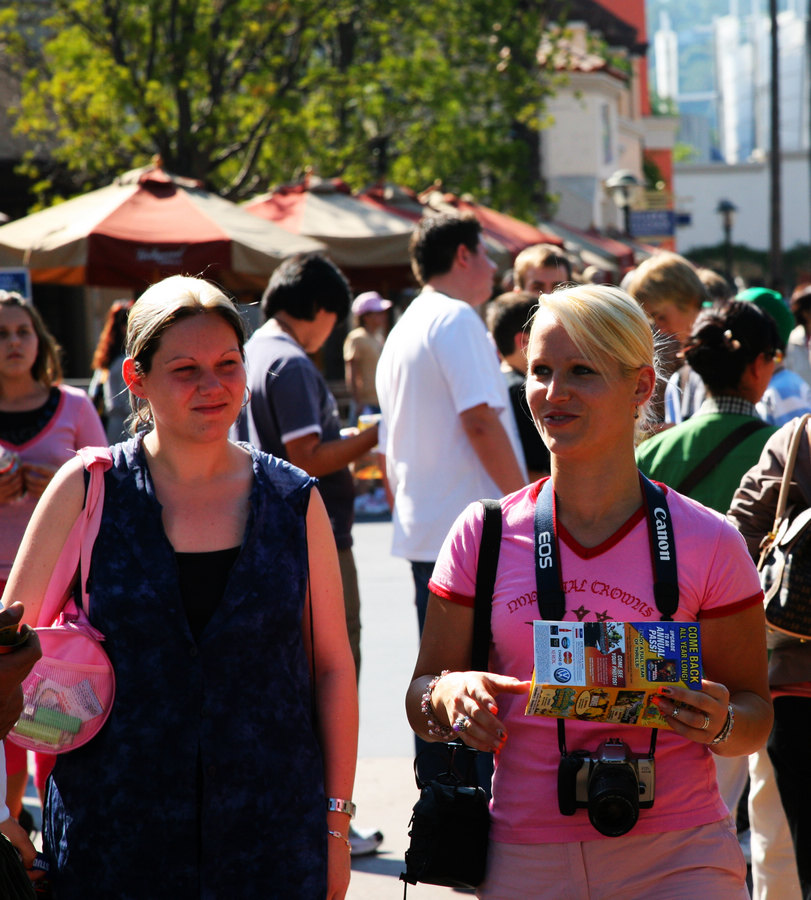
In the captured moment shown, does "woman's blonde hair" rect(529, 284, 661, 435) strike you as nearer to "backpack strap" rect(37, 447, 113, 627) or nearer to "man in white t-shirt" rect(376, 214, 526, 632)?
"backpack strap" rect(37, 447, 113, 627)

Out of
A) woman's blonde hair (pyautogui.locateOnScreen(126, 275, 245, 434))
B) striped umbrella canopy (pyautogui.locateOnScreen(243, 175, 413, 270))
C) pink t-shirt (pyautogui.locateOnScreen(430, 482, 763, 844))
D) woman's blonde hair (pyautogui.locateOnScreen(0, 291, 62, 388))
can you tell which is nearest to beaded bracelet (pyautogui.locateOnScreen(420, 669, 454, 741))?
pink t-shirt (pyautogui.locateOnScreen(430, 482, 763, 844))

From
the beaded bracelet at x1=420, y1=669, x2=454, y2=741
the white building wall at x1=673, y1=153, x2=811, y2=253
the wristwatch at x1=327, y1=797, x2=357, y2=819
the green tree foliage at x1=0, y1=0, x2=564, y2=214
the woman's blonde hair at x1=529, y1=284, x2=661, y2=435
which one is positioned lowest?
the white building wall at x1=673, y1=153, x2=811, y2=253

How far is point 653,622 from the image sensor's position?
2223mm

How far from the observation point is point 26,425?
16.3 ft

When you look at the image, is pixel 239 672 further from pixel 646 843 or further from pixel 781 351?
pixel 781 351

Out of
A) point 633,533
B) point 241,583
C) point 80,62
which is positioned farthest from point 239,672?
point 80,62

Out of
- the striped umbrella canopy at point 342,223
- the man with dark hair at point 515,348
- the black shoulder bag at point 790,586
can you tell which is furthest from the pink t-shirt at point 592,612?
the striped umbrella canopy at point 342,223

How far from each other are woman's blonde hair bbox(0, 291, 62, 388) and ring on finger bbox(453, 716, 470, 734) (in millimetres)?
3208

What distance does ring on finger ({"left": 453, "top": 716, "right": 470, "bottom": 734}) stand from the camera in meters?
2.37

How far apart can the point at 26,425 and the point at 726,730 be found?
11.0 ft

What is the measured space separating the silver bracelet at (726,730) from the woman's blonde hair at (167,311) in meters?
1.31

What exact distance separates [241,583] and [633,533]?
80 cm

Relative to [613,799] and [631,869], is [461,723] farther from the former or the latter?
[631,869]

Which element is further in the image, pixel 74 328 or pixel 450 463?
pixel 74 328
